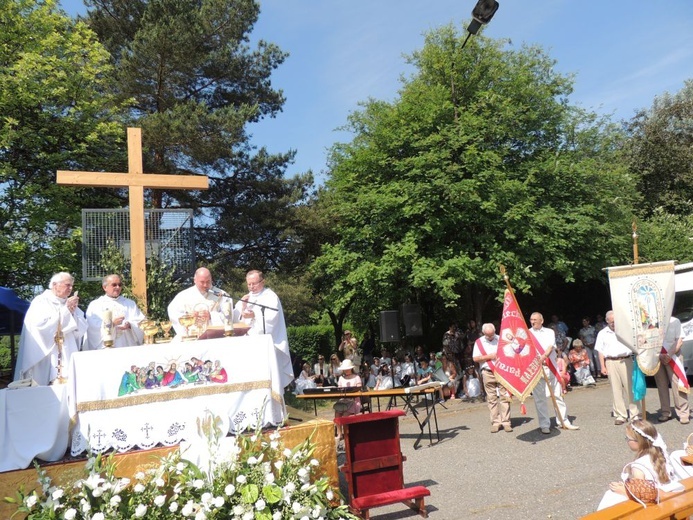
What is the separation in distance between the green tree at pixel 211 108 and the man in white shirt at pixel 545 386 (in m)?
11.9

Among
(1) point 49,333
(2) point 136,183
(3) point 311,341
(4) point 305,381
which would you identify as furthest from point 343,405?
(3) point 311,341

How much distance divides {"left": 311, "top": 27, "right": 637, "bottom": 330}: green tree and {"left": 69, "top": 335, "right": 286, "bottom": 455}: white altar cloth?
36.3ft

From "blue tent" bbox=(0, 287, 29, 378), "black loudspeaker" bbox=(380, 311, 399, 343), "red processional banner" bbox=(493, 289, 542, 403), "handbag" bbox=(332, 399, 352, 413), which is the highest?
"blue tent" bbox=(0, 287, 29, 378)

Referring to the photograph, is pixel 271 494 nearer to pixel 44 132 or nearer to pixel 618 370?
pixel 618 370

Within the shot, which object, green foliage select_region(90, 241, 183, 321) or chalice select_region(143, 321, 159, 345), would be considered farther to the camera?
green foliage select_region(90, 241, 183, 321)

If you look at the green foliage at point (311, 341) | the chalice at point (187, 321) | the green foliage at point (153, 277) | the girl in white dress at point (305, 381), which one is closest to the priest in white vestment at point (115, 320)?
the chalice at point (187, 321)

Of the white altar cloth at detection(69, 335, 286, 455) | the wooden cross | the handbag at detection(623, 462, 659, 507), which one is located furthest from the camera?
the wooden cross

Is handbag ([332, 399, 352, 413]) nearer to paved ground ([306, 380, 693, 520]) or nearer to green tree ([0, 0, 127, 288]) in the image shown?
paved ground ([306, 380, 693, 520])

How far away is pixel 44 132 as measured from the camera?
Answer: 54.0ft

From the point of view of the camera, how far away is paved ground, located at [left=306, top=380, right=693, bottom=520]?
5.95m

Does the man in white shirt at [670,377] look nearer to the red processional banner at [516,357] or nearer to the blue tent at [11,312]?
the red processional banner at [516,357]

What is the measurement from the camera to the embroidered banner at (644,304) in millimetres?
8203

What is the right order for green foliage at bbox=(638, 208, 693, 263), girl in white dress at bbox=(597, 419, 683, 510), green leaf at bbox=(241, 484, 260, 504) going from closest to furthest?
girl in white dress at bbox=(597, 419, 683, 510), green leaf at bbox=(241, 484, 260, 504), green foliage at bbox=(638, 208, 693, 263)

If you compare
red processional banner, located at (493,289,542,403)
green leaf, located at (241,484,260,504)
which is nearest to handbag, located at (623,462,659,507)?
green leaf, located at (241,484,260,504)
